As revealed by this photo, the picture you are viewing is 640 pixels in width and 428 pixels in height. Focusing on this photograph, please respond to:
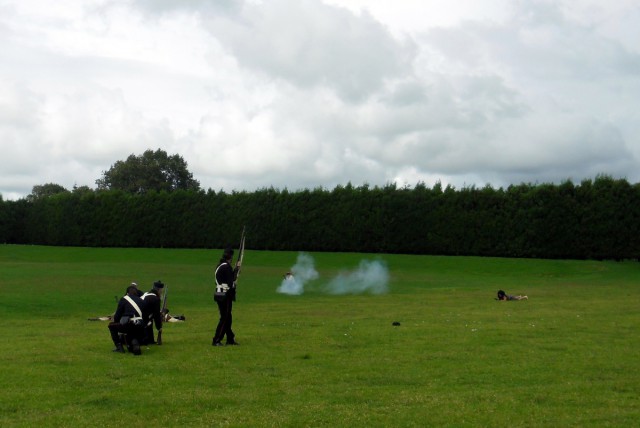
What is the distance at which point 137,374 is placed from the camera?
15.3 m

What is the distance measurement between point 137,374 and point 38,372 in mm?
2009

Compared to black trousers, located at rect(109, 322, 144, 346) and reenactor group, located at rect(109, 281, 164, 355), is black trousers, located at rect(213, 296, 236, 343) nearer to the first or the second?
reenactor group, located at rect(109, 281, 164, 355)

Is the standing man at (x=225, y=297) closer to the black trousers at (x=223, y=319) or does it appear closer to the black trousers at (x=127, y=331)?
the black trousers at (x=223, y=319)

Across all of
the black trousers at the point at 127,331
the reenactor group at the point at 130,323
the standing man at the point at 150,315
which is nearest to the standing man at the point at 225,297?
the standing man at the point at 150,315

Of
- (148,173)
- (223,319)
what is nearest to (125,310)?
(223,319)

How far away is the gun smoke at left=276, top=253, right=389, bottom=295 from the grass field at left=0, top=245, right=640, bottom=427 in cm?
458

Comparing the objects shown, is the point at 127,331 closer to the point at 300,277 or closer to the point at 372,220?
the point at 300,277

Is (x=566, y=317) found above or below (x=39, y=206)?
below

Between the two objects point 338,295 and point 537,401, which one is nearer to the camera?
point 537,401

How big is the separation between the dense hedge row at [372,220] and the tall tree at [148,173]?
28.2 meters

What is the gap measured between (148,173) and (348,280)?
3073 inches

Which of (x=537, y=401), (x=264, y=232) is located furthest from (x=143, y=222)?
(x=537, y=401)

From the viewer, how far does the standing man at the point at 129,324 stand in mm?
18359

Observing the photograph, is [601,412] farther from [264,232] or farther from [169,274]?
[264,232]
